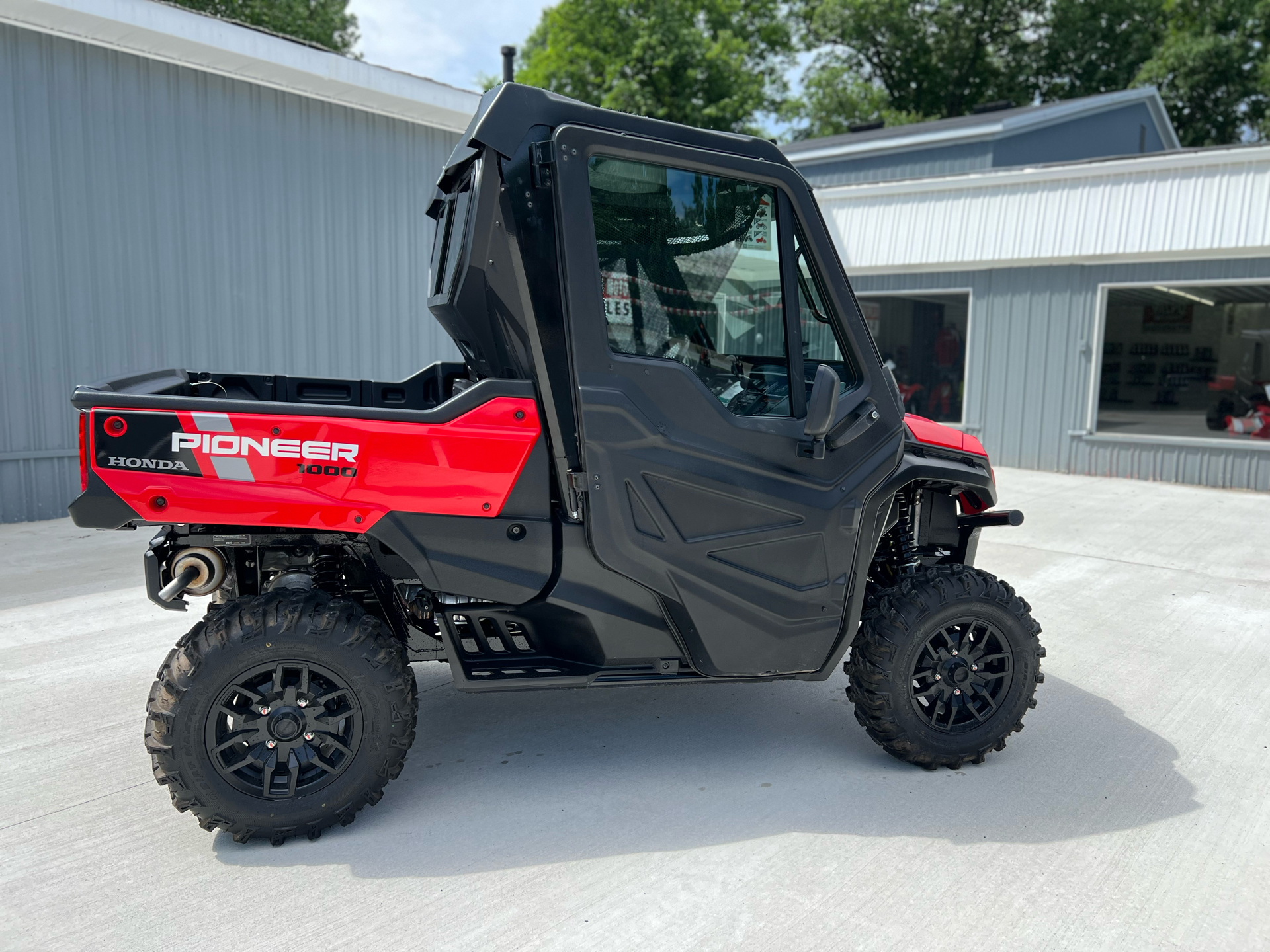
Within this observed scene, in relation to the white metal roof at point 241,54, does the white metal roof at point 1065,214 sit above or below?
below

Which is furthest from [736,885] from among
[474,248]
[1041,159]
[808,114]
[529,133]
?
[808,114]

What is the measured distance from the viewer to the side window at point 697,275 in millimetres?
3170

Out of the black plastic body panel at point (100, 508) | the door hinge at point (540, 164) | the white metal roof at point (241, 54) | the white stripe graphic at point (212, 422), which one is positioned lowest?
the black plastic body panel at point (100, 508)

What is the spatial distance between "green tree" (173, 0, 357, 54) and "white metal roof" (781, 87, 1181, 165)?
1942 centimetres

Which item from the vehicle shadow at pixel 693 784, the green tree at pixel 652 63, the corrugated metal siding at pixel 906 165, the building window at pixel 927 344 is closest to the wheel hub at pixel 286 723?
the vehicle shadow at pixel 693 784

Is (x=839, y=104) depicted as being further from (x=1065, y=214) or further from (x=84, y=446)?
(x=84, y=446)

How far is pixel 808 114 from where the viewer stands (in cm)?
3791

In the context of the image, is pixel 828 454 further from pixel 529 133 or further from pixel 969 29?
pixel 969 29

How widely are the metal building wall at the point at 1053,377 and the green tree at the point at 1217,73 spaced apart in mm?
23465

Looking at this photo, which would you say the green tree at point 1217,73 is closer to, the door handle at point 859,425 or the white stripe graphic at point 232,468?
the door handle at point 859,425

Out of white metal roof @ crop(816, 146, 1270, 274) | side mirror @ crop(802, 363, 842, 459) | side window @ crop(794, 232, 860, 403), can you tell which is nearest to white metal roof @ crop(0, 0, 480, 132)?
white metal roof @ crop(816, 146, 1270, 274)

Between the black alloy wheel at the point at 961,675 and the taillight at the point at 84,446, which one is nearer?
the taillight at the point at 84,446

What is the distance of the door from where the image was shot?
315 cm

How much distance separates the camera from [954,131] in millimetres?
18016
